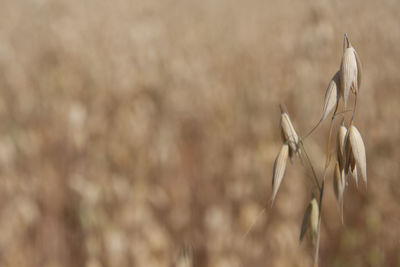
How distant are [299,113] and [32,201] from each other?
1.34 meters

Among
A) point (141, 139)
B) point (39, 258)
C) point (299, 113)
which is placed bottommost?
point (39, 258)

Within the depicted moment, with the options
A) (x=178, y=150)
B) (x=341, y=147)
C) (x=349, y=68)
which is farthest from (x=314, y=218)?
(x=178, y=150)

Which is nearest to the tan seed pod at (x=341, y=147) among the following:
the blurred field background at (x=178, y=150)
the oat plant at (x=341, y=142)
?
the oat plant at (x=341, y=142)

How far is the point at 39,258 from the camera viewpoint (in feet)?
5.30

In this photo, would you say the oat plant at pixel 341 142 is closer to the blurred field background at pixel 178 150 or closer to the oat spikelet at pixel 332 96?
the oat spikelet at pixel 332 96

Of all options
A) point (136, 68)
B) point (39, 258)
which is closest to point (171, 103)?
point (136, 68)

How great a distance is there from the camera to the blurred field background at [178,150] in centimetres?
153

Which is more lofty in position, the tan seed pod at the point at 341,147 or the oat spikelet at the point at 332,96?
the oat spikelet at the point at 332,96

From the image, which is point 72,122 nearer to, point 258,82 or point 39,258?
point 39,258

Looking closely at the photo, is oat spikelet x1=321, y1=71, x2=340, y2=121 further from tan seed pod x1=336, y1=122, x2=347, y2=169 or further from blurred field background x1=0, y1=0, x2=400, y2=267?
blurred field background x1=0, y1=0, x2=400, y2=267

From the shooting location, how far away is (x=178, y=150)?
2311mm

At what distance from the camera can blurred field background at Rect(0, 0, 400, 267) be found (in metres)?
1.53

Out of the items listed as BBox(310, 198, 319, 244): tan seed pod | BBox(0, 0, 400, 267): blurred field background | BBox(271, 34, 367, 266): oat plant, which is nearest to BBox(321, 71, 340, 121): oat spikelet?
BBox(271, 34, 367, 266): oat plant

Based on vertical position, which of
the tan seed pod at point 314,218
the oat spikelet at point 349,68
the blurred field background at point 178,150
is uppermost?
the oat spikelet at point 349,68
